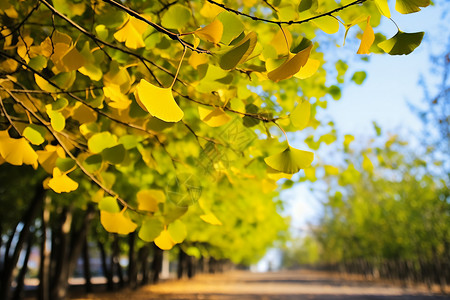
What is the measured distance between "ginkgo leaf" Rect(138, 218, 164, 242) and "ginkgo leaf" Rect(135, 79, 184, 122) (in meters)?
0.80

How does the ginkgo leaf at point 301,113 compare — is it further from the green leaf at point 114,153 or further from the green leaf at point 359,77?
the green leaf at point 359,77

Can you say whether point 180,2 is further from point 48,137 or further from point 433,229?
point 433,229

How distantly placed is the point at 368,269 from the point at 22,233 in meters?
37.5

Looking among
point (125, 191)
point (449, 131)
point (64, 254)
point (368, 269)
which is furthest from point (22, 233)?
point (368, 269)

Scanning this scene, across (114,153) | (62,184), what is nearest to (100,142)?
(114,153)

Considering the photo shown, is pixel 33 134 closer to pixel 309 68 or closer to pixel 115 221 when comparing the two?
pixel 115 221

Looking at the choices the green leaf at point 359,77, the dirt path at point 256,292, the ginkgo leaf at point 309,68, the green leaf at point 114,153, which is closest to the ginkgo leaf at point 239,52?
the ginkgo leaf at point 309,68

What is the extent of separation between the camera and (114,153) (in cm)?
177

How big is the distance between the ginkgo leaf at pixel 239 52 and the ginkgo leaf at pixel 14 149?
1.08 meters

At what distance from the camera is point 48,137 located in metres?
2.43

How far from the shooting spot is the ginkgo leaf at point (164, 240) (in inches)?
66.7

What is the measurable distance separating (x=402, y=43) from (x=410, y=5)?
124 mm

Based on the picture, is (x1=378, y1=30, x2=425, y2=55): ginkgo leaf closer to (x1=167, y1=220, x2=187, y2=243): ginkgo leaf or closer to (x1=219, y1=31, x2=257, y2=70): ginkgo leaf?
(x1=219, y1=31, x2=257, y2=70): ginkgo leaf

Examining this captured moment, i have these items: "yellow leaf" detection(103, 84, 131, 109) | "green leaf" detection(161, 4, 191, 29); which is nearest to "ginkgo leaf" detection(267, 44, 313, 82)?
"green leaf" detection(161, 4, 191, 29)
